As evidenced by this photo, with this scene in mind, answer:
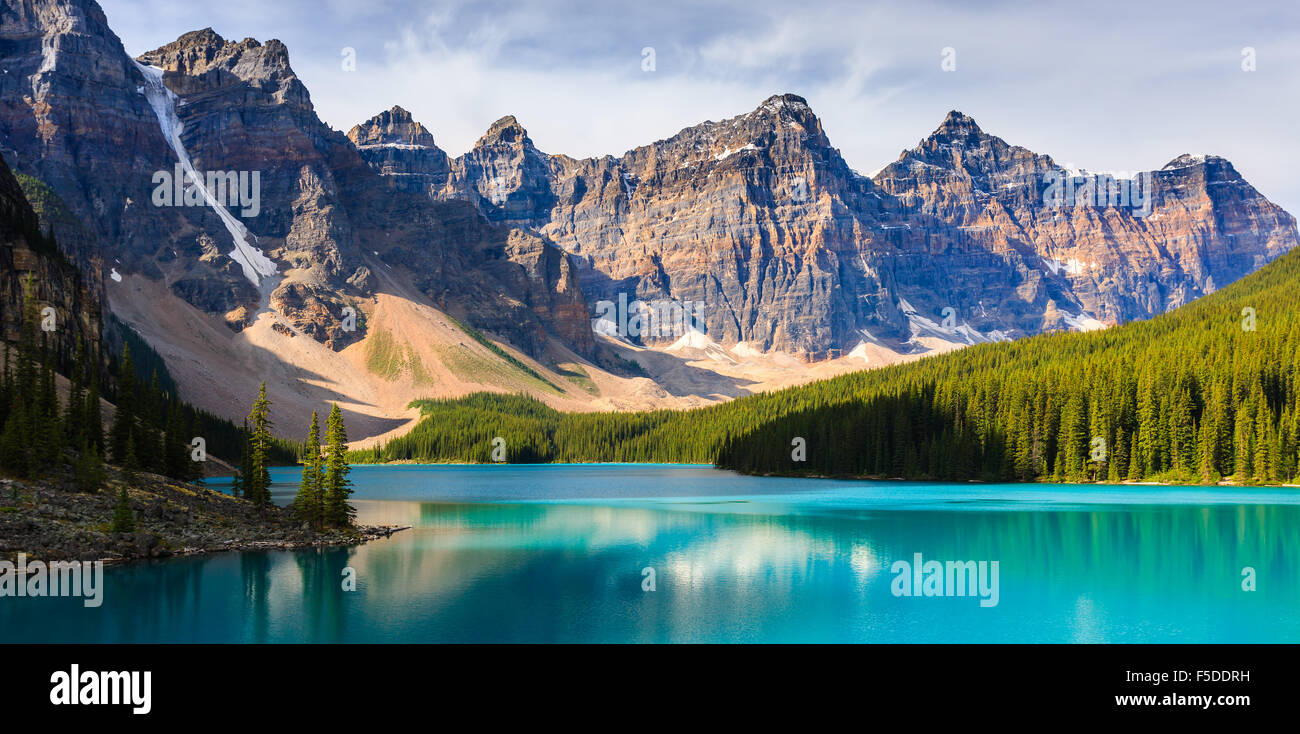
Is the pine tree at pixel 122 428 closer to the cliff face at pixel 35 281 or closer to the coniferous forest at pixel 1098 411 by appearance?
the cliff face at pixel 35 281

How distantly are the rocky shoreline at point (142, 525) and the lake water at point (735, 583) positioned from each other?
2007 mm

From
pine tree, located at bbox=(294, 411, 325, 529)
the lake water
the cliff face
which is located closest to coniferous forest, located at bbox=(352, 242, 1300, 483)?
the lake water

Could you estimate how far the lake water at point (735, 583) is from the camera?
2969 cm

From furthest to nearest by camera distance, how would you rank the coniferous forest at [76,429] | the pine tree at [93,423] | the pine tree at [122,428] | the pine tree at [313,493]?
1. the pine tree at [122,428]
2. the pine tree at [93,423]
3. the pine tree at [313,493]
4. the coniferous forest at [76,429]

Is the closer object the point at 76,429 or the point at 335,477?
the point at 335,477

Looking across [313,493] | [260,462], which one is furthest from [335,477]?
[260,462]

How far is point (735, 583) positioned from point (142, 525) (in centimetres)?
3113

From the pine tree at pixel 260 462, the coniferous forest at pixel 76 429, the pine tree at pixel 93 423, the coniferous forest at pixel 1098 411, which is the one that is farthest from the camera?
the coniferous forest at pixel 1098 411

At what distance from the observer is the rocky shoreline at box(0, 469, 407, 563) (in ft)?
133

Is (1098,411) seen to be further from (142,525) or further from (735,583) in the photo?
(142,525)

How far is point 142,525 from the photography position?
46.3 m

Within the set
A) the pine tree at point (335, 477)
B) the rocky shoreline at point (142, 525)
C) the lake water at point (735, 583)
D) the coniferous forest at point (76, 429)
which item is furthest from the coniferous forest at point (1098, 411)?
the coniferous forest at point (76, 429)

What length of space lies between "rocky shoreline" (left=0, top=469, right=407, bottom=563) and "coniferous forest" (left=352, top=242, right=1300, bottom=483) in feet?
269

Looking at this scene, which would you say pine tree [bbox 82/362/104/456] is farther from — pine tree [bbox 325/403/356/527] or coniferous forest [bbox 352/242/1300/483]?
coniferous forest [bbox 352/242/1300/483]
